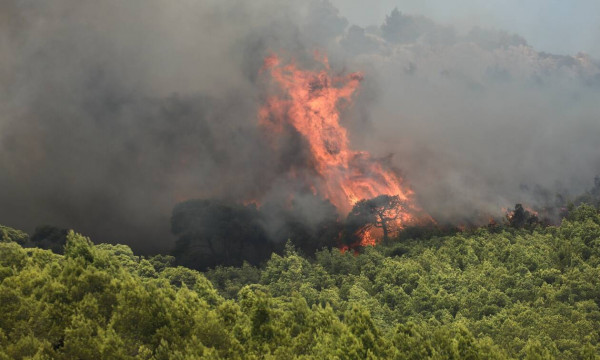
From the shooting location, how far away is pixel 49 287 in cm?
6325

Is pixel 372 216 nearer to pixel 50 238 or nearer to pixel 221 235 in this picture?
pixel 221 235

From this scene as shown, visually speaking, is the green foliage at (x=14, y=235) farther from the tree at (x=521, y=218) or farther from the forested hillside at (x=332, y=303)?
the tree at (x=521, y=218)

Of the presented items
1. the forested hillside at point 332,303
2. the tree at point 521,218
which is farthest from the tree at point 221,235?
the tree at point 521,218

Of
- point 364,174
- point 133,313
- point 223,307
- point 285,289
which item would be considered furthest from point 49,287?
point 364,174

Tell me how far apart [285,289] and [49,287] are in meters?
75.9

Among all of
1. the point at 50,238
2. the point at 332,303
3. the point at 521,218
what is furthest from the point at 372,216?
the point at 50,238

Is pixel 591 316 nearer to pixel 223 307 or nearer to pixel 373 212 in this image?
pixel 223 307

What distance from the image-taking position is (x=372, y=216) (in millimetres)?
182625

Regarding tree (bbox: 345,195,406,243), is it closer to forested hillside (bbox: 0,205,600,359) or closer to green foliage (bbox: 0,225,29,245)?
forested hillside (bbox: 0,205,600,359)

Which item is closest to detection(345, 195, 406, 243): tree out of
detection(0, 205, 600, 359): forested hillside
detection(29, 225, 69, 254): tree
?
detection(0, 205, 600, 359): forested hillside

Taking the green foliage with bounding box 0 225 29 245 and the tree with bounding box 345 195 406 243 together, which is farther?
the tree with bounding box 345 195 406 243

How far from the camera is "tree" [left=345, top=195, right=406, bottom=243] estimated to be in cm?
18200

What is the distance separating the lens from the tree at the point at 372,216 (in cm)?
18200

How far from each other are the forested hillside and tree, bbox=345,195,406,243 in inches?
751
